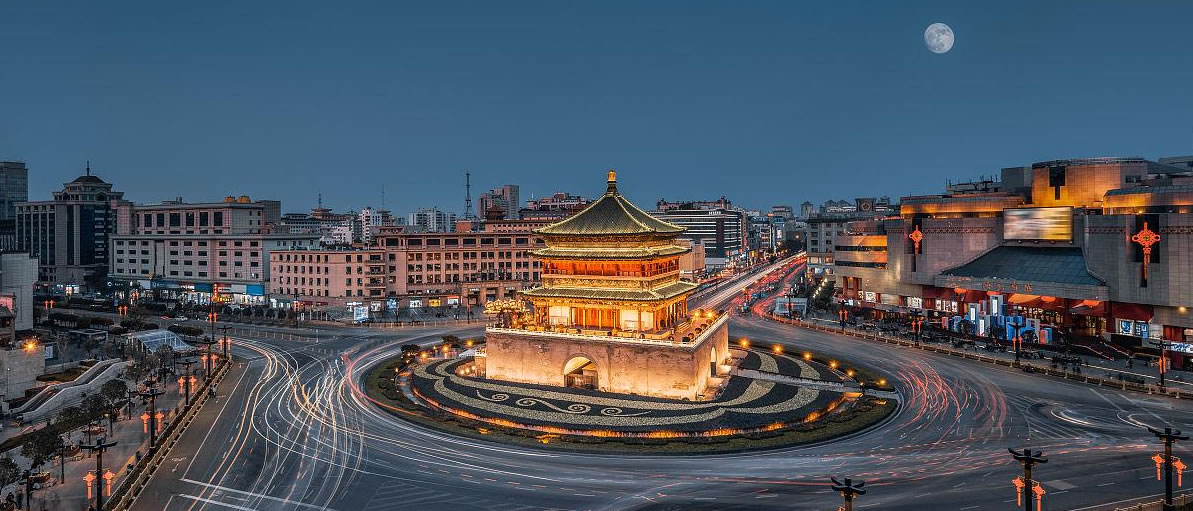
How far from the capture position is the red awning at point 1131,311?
61656 mm

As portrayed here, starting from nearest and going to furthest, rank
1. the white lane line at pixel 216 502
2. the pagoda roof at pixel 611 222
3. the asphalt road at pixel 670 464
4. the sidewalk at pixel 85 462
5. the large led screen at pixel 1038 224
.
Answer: the white lane line at pixel 216 502
the asphalt road at pixel 670 464
the sidewalk at pixel 85 462
the pagoda roof at pixel 611 222
the large led screen at pixel 1038 224

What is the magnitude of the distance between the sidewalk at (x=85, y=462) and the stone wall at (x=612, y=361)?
79.7 ft

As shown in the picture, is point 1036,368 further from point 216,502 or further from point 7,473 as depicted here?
point 7,473

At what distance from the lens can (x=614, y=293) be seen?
54281 millimetres

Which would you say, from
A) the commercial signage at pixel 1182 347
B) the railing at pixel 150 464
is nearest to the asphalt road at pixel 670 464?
the railing at pixel 150 464

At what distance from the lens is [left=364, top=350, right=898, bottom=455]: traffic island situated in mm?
39906

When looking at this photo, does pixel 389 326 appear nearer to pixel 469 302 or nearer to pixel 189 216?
pixel 469 302

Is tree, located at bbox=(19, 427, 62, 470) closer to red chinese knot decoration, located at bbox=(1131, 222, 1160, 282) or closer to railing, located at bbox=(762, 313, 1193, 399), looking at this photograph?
railing, located at bbox=(762, 313, 1193, 399)

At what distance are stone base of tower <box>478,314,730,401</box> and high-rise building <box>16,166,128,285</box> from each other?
120569 mm

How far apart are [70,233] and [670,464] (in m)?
152

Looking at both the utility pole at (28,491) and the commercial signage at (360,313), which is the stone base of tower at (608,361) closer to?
the utility pole at (28,491)

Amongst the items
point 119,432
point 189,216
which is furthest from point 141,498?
point 189,216

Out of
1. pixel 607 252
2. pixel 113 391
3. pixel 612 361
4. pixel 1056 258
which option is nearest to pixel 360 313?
pixel 113 391

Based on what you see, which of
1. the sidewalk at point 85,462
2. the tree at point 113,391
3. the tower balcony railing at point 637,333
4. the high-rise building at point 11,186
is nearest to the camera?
the sidewalk at point 85,462
